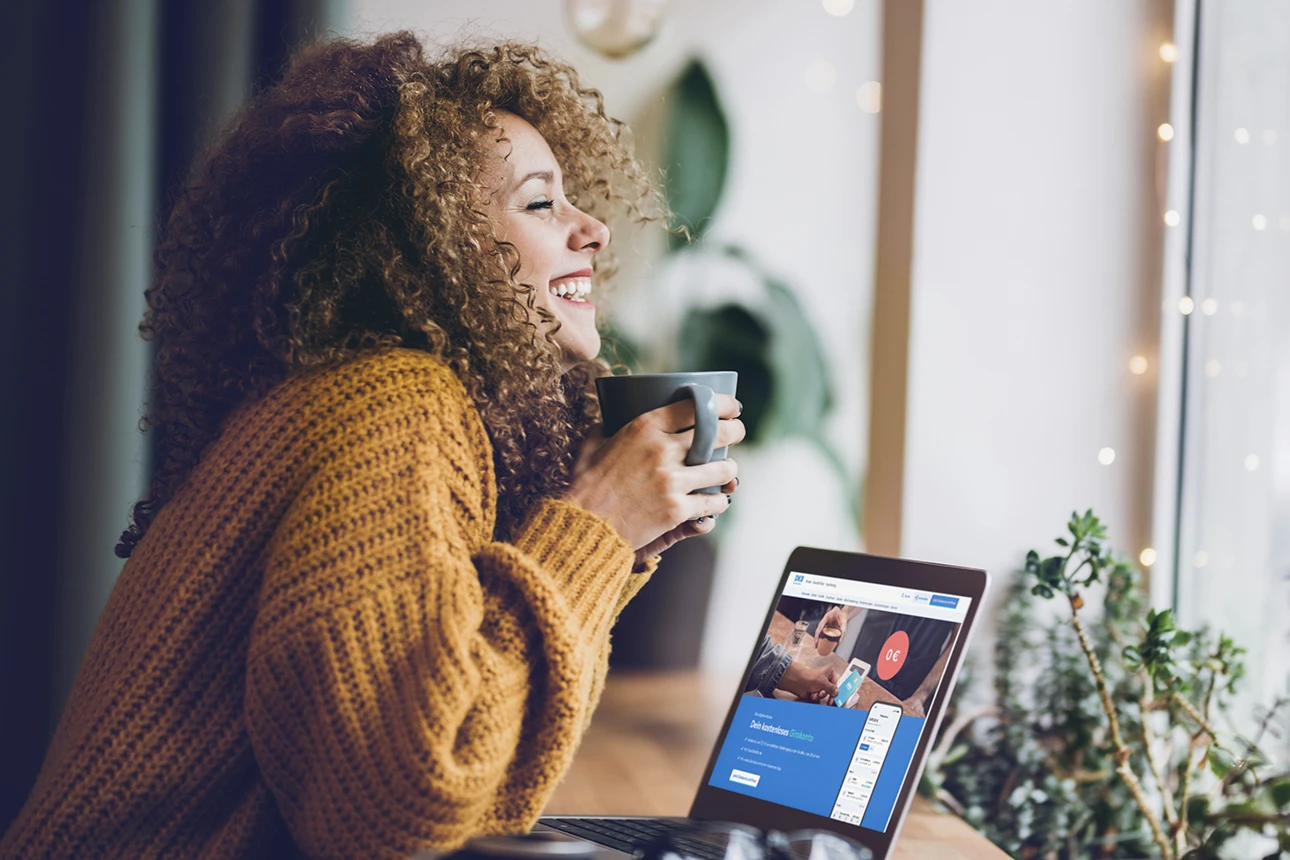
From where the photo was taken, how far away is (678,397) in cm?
72

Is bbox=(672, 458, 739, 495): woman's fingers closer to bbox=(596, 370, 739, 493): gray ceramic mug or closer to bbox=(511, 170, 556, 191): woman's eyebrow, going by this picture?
bbox=(596, 370, 739, 493): gray ceramic mug

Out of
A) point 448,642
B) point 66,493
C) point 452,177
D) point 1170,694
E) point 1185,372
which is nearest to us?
point 448,642

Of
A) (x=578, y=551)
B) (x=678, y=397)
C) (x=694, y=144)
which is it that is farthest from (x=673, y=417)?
(x=694, y=144)

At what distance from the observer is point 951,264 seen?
4.50 ft

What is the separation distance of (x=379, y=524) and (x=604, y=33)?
46.5 inches

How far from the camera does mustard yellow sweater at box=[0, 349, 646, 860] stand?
562mm

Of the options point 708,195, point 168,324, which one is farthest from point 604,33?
point 168,324

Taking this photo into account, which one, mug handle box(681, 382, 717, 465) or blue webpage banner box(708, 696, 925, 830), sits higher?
mug handle box(681, 382, 717, 465)

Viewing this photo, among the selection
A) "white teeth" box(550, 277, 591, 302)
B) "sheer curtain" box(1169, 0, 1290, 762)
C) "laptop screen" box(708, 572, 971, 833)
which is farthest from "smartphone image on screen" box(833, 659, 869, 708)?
"sheer curtain" box(1169, 0, 1290, 762)

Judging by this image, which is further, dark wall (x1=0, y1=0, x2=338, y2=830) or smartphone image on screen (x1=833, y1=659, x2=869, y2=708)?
dark wall (x1=0, y1=0, x2=338, y2=830)

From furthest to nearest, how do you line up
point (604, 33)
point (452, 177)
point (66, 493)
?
point (604, 33), point (66, 493), point (452, 177)

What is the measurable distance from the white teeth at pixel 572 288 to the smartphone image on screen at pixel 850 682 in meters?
0.36

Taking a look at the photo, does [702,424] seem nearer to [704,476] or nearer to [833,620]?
[704,476]

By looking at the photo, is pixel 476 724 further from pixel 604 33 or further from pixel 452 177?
pixel 604 33
